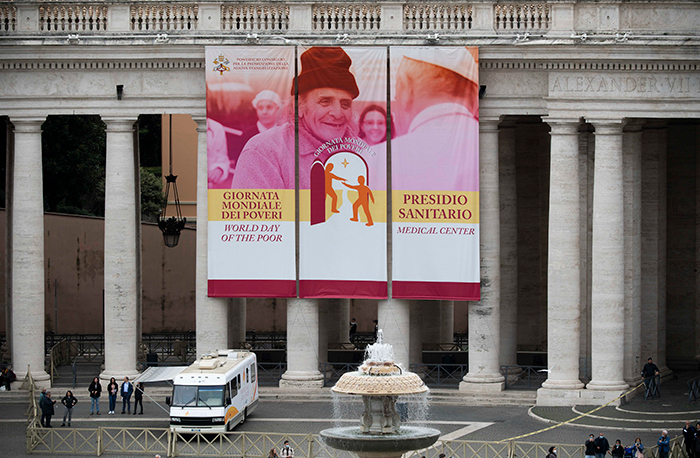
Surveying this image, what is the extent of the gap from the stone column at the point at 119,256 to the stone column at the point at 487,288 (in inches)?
491

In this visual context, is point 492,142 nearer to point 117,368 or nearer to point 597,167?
point 597,167

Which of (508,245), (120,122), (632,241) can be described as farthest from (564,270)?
(120,122)

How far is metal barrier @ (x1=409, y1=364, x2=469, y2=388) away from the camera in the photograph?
52812 mm

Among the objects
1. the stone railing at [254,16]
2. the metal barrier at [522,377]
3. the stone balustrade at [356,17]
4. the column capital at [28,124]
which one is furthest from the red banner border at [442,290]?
the column capital at [28,124]

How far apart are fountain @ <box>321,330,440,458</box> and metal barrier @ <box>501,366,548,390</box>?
17492mm

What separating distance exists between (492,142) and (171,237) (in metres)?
14.2

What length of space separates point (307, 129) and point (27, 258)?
37.1 ft

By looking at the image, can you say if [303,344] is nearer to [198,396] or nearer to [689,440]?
[198,396]

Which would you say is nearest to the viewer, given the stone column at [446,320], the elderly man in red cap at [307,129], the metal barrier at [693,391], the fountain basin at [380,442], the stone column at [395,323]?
the fountain basin at [380,442]

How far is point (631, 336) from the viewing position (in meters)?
52.2

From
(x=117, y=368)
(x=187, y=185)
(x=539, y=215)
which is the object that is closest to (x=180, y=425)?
(x=117, y=368)

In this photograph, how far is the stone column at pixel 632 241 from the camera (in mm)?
52188

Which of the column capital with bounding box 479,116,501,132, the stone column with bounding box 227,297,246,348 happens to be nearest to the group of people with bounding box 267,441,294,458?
the column capital with bounding box 479,116,501,132

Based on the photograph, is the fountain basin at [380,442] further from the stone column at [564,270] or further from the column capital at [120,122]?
the column capital at [120,122]
